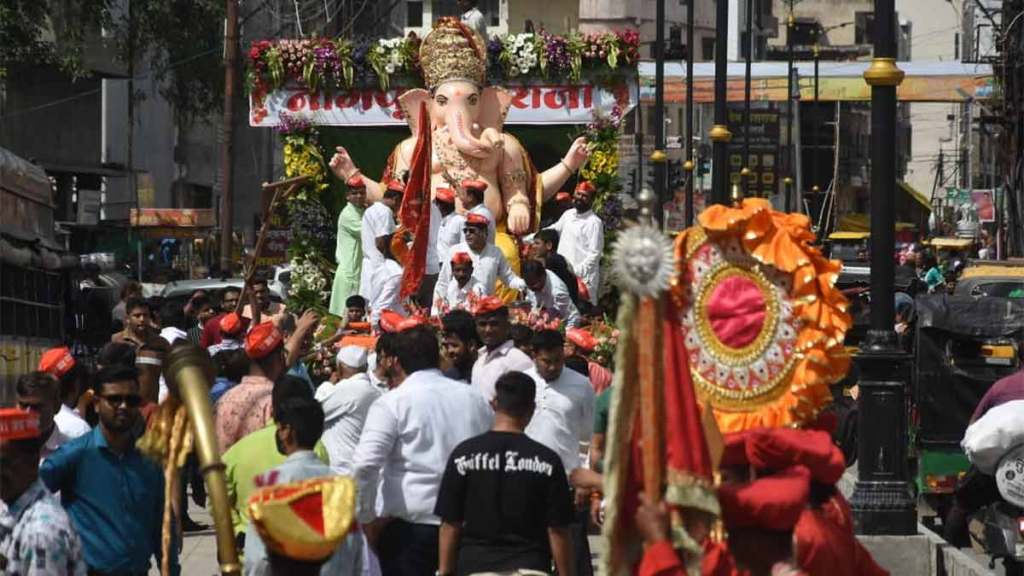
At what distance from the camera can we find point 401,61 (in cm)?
2211

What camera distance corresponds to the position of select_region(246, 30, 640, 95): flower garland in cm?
2214

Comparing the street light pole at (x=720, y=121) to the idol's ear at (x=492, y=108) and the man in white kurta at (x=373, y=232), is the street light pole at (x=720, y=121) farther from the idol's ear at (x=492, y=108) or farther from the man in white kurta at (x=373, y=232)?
the man in white kurta at (x=373, y=232)

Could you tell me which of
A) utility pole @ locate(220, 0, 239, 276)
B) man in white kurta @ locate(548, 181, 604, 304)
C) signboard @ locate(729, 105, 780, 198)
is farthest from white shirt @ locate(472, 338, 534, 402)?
signboard @ locate(729, 105, 780, 198)

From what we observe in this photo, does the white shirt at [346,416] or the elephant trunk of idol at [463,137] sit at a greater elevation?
the elephant trunk of idol at [463,137]

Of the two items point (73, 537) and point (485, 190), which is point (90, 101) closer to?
point (485, 190)

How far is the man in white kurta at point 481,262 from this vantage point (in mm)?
15625

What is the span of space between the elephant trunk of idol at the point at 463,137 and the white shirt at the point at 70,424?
27.9 feet

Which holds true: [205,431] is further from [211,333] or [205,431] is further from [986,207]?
[986,207]

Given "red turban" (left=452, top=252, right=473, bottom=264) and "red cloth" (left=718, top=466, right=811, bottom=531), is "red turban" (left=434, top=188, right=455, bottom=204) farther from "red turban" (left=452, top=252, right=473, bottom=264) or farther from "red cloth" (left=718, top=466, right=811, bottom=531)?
"red cloth" (left=718, top=466, right=811, bottom=531)

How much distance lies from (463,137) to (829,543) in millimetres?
12527

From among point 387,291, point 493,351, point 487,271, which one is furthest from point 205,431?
point 387,291

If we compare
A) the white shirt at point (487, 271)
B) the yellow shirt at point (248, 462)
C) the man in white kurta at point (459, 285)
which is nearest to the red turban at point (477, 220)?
the white shirt at point (487, 271)

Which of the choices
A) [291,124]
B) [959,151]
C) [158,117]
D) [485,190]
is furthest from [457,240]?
[959,151]

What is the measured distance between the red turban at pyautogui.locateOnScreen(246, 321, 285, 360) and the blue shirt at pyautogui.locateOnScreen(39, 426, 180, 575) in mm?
1728
